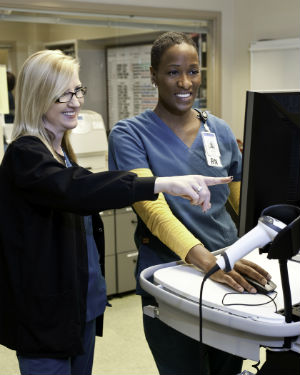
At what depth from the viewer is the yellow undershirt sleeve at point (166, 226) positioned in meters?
1.45

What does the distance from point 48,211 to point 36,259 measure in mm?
118

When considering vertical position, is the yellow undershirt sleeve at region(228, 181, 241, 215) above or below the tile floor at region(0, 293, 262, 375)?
above

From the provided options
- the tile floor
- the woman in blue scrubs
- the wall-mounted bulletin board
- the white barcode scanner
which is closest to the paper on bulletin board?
the wall-mounted bulletin board

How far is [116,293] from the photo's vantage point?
3.81 meters

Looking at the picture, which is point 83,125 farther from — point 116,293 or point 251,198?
point 251,198

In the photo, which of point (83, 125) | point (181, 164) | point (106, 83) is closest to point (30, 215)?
point (181, 164)

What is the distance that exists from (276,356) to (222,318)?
0.16 metres

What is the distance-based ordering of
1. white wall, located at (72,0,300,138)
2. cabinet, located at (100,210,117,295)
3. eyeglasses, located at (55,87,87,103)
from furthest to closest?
white wall, located at (72,0,300,138) → cabinet, located at (100,210,117,295) → eyeglasses, located at (55,87,87,103)

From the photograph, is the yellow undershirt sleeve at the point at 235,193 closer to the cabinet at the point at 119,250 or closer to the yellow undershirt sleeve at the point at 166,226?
the yellow undershirt sleeve at the point at 166,226

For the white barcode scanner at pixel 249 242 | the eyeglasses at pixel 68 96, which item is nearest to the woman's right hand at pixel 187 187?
the white barcode scanner at pixel 249 242

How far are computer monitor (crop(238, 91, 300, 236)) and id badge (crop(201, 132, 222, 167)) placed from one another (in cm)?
29

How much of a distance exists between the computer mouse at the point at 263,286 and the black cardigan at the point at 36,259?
1.10ft

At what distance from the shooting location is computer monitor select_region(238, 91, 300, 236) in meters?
1.32

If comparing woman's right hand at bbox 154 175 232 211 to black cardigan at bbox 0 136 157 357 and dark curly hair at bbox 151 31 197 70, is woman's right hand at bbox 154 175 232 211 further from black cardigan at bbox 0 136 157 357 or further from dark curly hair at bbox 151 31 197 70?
dark curly hair at bbox 151 31 197 70
